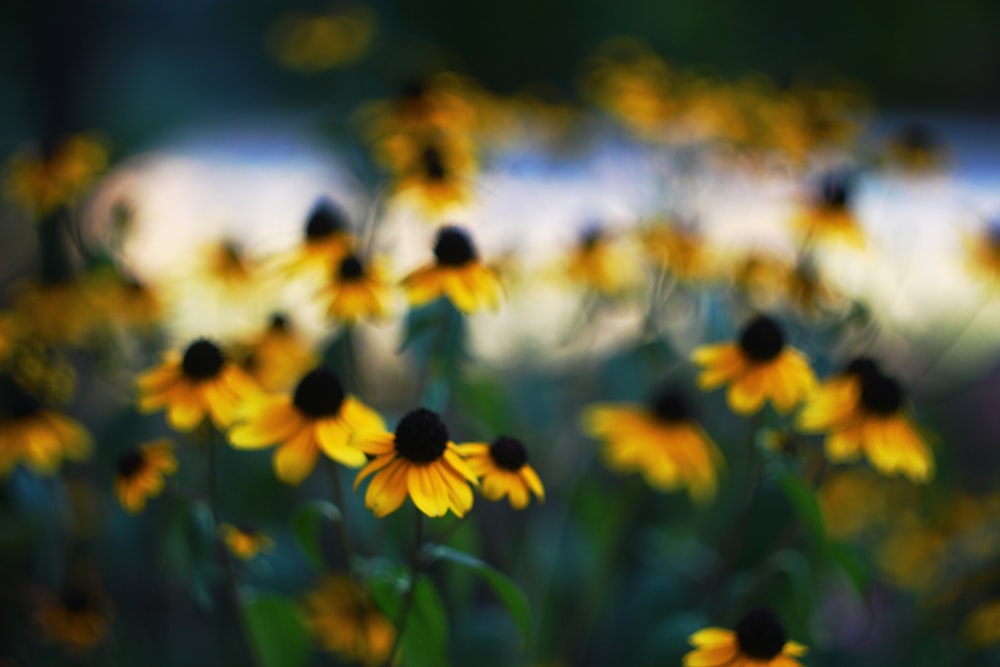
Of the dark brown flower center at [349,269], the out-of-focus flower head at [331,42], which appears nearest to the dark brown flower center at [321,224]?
the dark brown flower center at [349,269]

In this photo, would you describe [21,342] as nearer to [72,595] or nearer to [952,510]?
[72,595]

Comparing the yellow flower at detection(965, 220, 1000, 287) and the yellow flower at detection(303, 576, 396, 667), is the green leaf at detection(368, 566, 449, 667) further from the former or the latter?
the yellow flower at detection(965, 220, 1000, 287)

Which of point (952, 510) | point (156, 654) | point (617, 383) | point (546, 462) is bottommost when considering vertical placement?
point (156, 654)

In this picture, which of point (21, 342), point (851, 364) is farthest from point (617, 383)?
point (21, 342)

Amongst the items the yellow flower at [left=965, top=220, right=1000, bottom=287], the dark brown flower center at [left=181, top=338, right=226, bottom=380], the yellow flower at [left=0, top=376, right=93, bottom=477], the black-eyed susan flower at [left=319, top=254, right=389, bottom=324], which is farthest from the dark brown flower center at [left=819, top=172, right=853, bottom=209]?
the yellow flower at [left=0, top=376, right=93, bottom=477]

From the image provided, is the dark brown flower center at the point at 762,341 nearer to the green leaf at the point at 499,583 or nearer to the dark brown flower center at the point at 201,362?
the green leaf at the point at 499,583

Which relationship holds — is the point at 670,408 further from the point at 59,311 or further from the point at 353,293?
the point at 59,311

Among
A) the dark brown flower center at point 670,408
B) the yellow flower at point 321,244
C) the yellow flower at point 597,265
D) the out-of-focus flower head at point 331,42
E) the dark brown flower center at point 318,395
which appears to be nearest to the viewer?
the dark brown flower center at point 318,395
